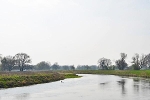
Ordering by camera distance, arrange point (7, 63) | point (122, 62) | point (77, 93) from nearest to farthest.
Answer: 1. point (77, 93)
2. point (122, 62)
3. point (7, 63)

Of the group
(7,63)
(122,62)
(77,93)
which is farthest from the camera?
(7,63)

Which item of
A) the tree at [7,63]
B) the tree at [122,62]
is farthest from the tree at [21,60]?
the tree at [122,62]

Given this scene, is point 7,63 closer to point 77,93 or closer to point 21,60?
point 21,60

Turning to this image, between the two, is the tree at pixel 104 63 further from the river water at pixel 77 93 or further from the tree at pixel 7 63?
the river water at pixel 77 93

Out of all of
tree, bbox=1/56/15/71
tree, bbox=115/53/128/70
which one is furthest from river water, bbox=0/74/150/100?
tree, bbox=1/56/15/71

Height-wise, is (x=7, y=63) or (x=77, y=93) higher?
(x=7, y=63)

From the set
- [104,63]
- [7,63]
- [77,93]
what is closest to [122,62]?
[104,63]

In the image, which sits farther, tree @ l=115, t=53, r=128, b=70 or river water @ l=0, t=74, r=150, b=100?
tree @ l=115, t=53, r=128, b=70

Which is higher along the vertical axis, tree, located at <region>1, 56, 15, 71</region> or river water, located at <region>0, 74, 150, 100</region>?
tree, located at <region>1, 56, 15, 71</region>

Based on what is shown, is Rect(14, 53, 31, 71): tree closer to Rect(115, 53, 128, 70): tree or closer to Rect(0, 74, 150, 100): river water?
Rect(115, 53, 128, 70): tree

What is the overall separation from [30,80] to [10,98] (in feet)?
87.7

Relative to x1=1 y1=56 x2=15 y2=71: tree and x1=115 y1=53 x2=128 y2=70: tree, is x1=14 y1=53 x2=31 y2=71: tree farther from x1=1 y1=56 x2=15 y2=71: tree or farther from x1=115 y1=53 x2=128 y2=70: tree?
x1=115 y1=53 x2=128 y2=70: tree

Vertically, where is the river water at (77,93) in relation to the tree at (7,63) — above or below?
below

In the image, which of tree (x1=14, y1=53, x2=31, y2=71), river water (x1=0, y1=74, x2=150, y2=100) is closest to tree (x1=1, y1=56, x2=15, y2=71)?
tree (x1=14, y1=53, x2=31, y2=71)
